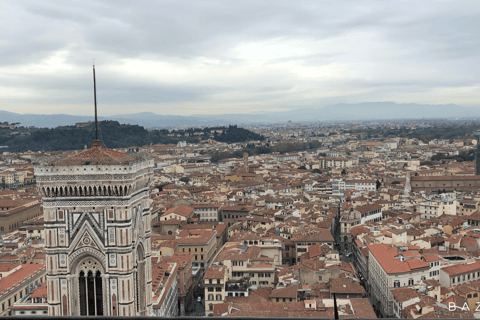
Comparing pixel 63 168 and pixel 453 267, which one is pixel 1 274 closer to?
pixel 63 168

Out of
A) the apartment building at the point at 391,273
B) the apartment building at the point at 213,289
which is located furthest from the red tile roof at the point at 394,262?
the apartment building at the point at 213,289

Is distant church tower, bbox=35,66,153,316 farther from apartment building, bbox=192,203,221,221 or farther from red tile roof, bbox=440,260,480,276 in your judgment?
apartment building, bbox=192,203,221,221

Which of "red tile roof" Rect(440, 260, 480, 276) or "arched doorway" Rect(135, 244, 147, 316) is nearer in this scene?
"arched doorway" Rect(135, 244, 147, 316)

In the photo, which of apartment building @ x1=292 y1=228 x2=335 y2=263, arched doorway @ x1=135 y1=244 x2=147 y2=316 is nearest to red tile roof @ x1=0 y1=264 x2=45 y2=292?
apartment building @ x1=292 y1=228 x2=335 y2=263

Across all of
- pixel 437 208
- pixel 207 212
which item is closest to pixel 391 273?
pixel 437 208

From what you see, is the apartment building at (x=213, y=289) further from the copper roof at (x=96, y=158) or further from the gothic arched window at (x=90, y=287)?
the copper roof at (x=96, y=158)

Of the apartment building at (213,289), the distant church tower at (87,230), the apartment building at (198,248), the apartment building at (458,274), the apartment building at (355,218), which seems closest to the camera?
the distant church tower at (87,230)


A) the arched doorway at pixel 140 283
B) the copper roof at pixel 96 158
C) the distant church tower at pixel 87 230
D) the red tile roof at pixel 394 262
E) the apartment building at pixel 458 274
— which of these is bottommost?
the apartment building at pixel 458 274

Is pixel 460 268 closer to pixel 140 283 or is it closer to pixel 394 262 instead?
pixel 394 262
